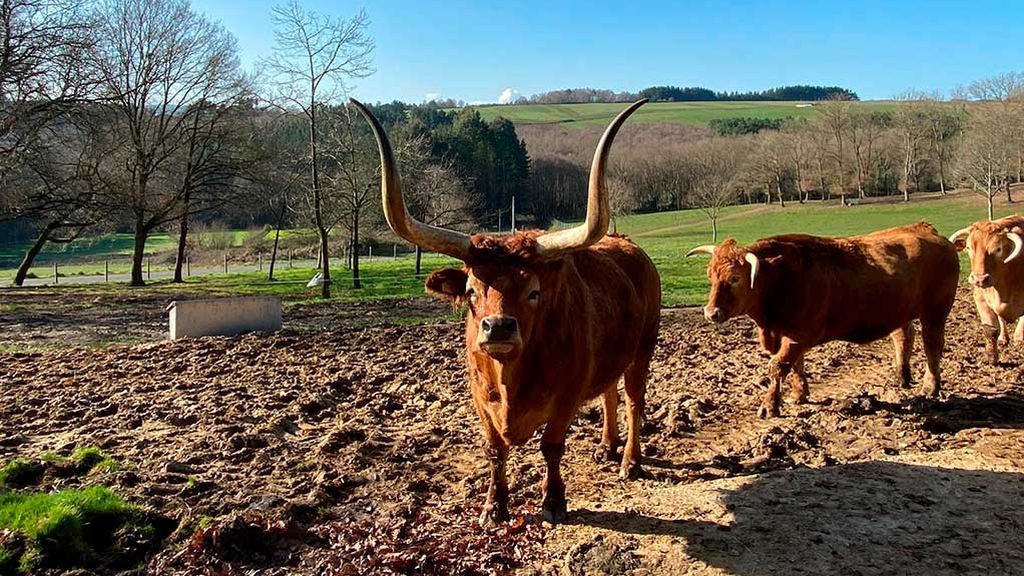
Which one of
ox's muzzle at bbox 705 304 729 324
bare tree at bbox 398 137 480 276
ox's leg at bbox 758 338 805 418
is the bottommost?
ox's leg at bbox 758 338 805 418

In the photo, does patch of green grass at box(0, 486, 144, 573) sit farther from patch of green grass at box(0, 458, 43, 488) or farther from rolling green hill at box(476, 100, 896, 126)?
rolling green hill at box(476, 100, 896, 126)

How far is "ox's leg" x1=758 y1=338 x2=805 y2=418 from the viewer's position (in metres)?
7.34

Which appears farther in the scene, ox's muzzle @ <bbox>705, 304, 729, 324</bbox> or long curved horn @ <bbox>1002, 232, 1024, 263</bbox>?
long curved horn @ <bbox>1002, 232, 1024, 263</bbox>

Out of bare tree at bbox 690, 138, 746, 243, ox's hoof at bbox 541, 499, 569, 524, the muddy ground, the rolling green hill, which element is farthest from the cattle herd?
the rolling green hill

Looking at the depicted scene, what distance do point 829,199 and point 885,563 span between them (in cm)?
7629

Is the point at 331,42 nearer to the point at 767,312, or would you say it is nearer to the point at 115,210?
the point at 115,210

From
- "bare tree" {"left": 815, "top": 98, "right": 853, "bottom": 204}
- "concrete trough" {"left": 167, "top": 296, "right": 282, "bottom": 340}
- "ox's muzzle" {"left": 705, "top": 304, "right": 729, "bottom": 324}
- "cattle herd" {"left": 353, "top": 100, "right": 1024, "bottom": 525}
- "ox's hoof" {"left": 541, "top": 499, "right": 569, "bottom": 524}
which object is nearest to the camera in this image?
"cattle herd" {"left": 353, "top": 100, "right": 1024, "bottom": 525}

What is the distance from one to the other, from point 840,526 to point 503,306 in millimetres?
2729

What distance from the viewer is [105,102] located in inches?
906

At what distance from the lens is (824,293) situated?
7684 mm

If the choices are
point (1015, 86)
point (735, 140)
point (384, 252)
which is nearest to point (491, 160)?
point (384, 252)

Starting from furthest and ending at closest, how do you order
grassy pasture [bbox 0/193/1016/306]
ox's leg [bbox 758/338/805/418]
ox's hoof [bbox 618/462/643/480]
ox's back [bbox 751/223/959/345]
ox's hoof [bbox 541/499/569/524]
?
grassy pasture [bbox 0/193/1016/306] → ox's back [bbox 751/223/959/345] → ox's leg [bbox 758/338/805/418] → ox's hoof [bbox 618/462/643/480] → ox's hoof [bbox 541/499/569/524]

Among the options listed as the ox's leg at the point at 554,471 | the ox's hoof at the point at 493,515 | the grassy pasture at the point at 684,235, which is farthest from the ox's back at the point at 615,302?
the grassy pasture at the point at 684,235

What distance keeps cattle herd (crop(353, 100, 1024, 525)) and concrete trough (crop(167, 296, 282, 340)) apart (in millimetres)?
8736
